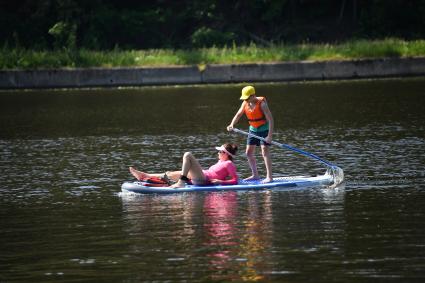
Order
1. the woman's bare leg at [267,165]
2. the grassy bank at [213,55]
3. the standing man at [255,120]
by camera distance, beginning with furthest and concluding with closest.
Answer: the grassy bank at [213,55] < the standing man at [255,120] < the woman's bare leg at [267,165]

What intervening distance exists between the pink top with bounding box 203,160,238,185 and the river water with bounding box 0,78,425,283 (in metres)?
0.42

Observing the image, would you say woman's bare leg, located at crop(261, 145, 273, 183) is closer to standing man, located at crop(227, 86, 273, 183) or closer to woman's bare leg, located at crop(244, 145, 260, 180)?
standing man, located at crop(227, 86, 273, 183)

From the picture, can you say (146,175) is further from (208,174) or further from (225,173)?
(225,173)

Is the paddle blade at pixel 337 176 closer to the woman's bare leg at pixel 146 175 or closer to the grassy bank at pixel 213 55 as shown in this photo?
the woman's bare leg at pixel 146 175

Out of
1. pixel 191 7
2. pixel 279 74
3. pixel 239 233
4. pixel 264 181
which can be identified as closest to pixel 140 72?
pixel 279 74

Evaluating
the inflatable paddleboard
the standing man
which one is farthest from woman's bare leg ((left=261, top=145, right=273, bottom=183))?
the inflatable paddleboard

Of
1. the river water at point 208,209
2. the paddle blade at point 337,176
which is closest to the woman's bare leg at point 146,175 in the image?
the river water at point 208,209

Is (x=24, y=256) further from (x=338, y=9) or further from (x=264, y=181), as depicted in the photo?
(x=338, y=9)

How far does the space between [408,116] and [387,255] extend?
64.4 feet

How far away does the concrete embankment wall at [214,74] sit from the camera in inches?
2025

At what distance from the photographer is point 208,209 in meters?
18.6

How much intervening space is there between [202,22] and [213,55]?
11903 millimetres

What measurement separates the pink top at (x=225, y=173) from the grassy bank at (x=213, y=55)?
105 feet

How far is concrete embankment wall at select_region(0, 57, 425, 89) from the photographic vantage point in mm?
51438
